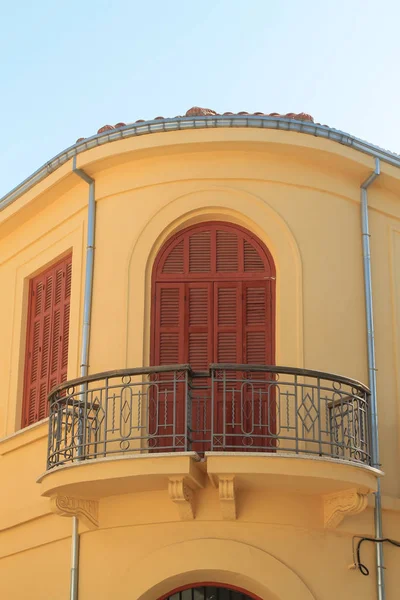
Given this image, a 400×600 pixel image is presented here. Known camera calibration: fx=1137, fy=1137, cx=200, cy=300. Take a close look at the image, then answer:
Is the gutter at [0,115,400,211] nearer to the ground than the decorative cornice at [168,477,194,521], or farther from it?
farther from it

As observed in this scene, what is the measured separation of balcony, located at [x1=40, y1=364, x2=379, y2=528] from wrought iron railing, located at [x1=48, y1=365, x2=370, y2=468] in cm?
1

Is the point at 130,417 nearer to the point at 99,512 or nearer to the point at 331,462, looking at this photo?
the point at 99,512

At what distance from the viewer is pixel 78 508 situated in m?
13.7

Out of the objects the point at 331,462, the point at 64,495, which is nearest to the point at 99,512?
the point at 64,495

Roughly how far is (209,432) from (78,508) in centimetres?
182

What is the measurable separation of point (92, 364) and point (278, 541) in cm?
329

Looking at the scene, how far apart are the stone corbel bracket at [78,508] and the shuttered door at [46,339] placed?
2101 millimetres

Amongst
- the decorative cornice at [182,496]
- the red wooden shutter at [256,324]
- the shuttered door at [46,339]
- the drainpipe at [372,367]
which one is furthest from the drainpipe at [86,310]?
the drainpipe at [372,367]

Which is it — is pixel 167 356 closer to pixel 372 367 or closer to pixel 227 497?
pixel 227 497

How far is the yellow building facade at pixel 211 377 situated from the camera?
1321 cm

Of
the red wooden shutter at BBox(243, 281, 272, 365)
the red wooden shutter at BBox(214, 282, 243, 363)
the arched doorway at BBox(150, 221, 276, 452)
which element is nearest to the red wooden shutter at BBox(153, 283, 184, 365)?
the arched doorway at BBox(150, 221, 276, 452)

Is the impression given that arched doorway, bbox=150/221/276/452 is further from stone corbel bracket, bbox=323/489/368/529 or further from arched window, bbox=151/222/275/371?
stone corbel bracket, bbox=323/489/368/529

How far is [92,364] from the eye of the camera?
14.6 metres

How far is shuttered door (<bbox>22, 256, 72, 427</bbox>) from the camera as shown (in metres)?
15.6
